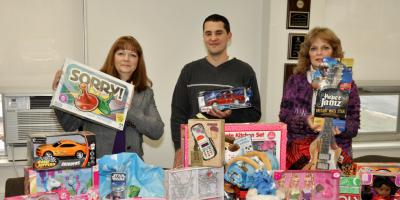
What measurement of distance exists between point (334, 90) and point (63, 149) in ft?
3.91

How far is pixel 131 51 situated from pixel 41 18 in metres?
1.52

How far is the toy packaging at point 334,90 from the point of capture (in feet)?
5.64

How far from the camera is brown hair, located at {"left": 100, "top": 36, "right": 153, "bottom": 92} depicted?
2.20m

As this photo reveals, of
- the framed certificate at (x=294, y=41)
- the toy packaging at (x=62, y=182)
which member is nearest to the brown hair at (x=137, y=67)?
the toy packaging at (x=62, y=182)

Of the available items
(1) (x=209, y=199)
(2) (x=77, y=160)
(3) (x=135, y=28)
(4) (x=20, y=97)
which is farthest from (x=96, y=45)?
(1) (x=209, y=199)

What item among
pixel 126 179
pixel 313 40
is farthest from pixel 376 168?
pixel 126 179

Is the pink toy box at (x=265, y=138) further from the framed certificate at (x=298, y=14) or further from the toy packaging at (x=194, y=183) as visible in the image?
the framed certificate at (x=298, y=14)

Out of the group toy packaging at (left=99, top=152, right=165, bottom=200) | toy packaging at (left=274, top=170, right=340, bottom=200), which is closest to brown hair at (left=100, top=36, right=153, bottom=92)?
toy packaging at (left=99, top=152, right=165, bottom=200)

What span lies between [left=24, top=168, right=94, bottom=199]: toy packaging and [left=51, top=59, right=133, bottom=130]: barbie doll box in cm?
28

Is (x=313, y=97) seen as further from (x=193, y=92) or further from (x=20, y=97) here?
(x=20, y=97)

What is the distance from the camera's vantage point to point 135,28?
11.4 feet

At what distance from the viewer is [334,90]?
1.72 metres

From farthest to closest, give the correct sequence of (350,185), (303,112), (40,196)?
1. (303,112)
2. (350,185)
3. (40,196)

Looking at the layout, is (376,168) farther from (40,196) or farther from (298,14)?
(298,14)
